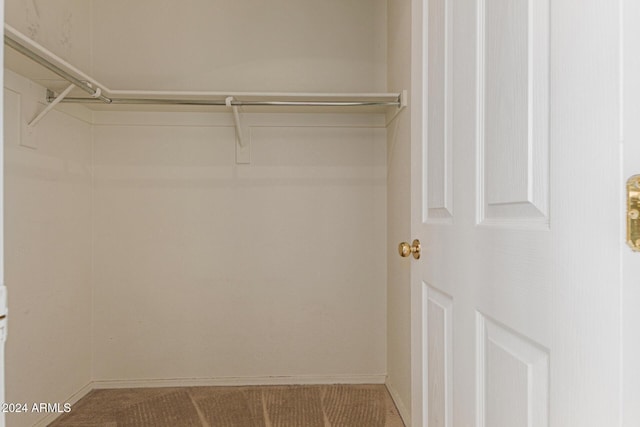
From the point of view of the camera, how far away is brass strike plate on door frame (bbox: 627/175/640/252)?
1.59 ft

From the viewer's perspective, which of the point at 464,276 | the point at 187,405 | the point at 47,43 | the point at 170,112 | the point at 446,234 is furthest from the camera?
the point at 170,112

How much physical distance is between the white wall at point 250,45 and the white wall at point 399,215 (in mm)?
172

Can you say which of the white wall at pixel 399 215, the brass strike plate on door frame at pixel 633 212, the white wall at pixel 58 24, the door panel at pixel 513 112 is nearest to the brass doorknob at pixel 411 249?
the door panel at pixel 513 112

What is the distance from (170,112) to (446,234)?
80.5 inches

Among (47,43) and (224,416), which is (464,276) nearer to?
(224,416)

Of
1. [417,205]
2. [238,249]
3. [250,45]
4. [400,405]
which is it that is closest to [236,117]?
[250,45]

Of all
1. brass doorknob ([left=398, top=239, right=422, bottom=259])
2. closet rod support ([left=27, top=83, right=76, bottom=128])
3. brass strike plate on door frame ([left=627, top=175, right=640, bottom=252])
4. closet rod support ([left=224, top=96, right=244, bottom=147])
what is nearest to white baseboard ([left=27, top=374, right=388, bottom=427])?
closet rod support ([left=224, top=96, right=244, bottom=147])

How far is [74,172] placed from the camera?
2.48 metres

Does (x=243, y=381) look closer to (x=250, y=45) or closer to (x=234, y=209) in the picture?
(x=234, y=209)

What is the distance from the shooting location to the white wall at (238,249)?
2.71 metres

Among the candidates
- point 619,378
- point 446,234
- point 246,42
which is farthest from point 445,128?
point 246,42

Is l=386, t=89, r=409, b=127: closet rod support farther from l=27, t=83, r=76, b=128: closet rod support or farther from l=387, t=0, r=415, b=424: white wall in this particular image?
l=27, t=83, r=76, b=128: closet rod support

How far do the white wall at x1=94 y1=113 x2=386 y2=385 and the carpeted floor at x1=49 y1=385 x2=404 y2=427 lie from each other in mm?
120

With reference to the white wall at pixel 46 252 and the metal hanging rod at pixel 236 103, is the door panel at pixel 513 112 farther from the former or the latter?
the white wall at pixel 46 252
